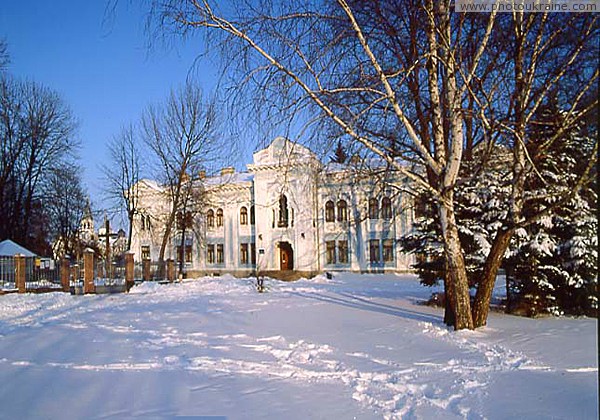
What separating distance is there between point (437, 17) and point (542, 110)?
256cm

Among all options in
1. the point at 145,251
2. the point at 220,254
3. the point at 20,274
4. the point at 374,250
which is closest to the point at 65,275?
the point at 20,274

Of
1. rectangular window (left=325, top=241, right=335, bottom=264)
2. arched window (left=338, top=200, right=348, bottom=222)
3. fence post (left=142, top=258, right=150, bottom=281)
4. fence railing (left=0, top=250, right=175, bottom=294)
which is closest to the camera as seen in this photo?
fence railing (left=0, top=250, right=175, bottom=294)

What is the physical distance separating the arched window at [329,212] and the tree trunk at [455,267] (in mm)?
28430

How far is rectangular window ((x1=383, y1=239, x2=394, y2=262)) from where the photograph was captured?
36.1m

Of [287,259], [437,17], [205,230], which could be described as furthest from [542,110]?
[205,230]

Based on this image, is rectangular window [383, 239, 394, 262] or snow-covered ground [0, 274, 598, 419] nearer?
snow-covered ground [0, 274, 598, 419]

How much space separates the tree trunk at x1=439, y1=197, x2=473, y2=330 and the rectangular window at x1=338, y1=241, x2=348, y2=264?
91.0 feet

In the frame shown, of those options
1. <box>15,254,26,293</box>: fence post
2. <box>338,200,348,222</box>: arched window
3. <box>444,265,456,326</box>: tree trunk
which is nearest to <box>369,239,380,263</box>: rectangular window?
<box>338,200,348,222</box>: arched window

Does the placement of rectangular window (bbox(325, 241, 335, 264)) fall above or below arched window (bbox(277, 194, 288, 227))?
below

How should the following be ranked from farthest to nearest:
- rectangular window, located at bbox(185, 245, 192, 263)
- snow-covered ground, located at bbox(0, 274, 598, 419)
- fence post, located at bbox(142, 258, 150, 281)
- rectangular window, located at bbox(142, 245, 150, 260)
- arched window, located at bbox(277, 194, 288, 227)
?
rectangular window, located at bbox(142, 245, 150, 260), rectangular window, located at bbox(185, 245, 192, 263), arched window, located at bbox(277, 194, 288, 227), fence post, located at bbox(142, 258, 150, 281), snow-covered ground, located at bbox(0, 274, 598, 419)

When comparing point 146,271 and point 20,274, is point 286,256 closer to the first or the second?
point 146,271

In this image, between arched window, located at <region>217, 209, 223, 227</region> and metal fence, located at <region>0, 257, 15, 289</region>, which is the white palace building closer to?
arched window, located at <region>217, 209, 223, 227</region>

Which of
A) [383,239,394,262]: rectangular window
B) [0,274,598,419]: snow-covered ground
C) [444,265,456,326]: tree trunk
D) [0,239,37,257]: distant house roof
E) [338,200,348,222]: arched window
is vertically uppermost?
[338,200,348,222]: arched window

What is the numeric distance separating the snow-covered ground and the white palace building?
73.5ft
